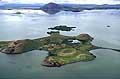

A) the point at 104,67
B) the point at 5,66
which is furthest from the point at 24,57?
the point at 104,67

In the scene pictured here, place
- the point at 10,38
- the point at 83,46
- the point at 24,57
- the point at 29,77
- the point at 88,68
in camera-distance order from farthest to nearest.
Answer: the point at 10,38 < the point at 83,46 < the point at 24,57 < the point at 88,68 < the point at 29,77

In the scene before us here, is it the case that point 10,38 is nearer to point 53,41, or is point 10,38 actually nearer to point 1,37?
point 1,37

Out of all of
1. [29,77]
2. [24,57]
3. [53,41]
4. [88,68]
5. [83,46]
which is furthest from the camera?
[53,41]

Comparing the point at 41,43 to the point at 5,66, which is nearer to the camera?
the point at 5,66
